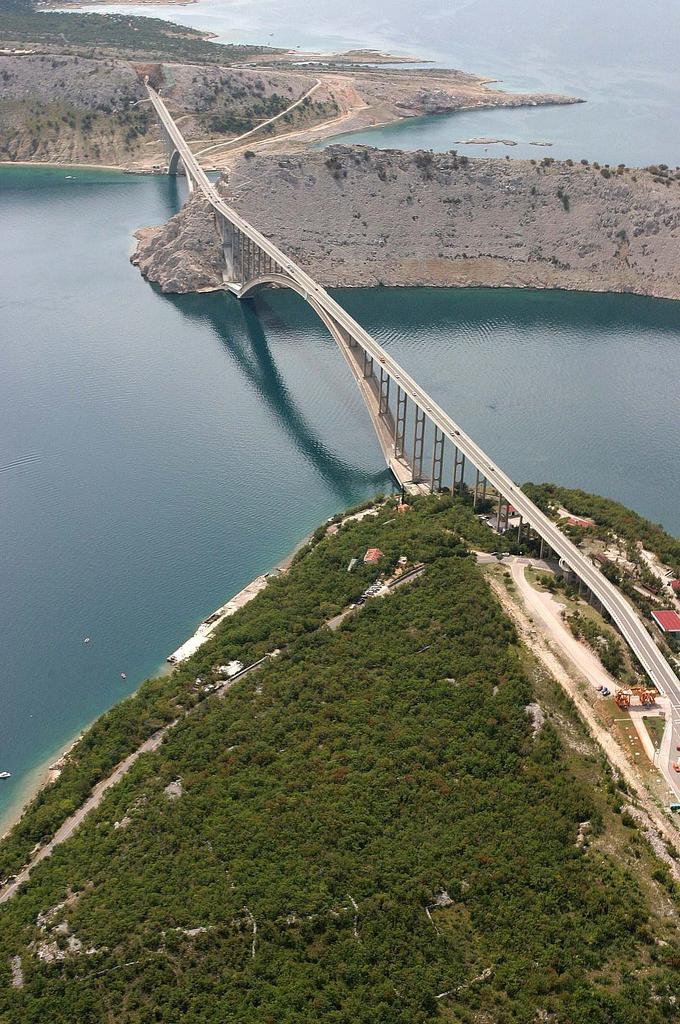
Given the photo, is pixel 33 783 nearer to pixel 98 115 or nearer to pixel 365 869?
pixel 365 869

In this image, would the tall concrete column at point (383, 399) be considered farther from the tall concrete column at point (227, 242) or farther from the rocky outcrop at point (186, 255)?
the tall concrete column at point (227, 242)

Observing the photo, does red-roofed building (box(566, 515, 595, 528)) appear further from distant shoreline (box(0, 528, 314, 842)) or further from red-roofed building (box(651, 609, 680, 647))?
distant shoreline (box(0, 528, 314, 842))

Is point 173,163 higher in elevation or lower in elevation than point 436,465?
higher

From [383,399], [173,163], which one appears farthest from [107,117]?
[383,399]

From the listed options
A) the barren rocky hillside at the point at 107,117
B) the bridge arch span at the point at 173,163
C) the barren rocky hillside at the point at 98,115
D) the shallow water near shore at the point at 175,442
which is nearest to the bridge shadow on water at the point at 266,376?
the shallow water near shore at the point at 175,442

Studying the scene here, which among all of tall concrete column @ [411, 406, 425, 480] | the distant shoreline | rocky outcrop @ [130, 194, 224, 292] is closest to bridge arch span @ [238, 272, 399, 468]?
tall concrete column @ [411, 406, 425, 480]

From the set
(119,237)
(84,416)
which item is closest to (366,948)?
(84,416)
